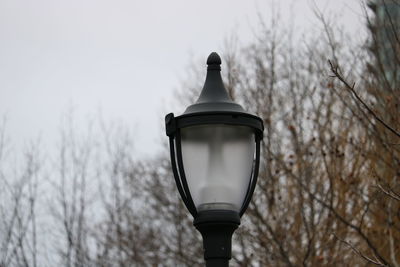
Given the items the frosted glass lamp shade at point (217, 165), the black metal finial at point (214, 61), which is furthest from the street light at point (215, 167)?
the black metal finial at point (214, 61)

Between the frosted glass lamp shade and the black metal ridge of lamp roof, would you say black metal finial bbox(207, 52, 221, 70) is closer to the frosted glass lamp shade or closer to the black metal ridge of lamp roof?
the black metal ridge of lamp roof

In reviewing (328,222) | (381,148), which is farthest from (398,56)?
(328,222)

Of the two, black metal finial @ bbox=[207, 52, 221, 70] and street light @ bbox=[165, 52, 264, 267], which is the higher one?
black metal finial @ bbox=[207, 52, 221, 70]

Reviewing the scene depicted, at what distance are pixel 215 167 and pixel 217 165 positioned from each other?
15 millimetres

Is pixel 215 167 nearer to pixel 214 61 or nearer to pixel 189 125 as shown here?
pixel 189 125

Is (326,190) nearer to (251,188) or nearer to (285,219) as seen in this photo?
(285,219)

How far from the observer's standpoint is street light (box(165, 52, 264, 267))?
4.37 m

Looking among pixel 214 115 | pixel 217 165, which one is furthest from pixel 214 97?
pixel 217 165

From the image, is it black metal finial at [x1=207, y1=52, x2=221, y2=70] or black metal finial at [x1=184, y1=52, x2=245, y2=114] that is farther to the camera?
black metal finial at [x1=207, y1=52, x2=221, y2=70]

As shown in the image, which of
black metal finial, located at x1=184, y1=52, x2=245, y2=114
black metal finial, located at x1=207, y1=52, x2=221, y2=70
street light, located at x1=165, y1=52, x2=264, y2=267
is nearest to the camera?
street light, located at x1=165, y1=52, x2=264, y2=267


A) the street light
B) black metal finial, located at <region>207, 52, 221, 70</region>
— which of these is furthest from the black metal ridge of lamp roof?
black metal finial, located at <region>207, 52, 221, 70</region>

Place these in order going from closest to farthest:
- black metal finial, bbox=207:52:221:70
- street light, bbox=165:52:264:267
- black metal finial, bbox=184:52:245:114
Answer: street light, bbox=165:52:264:267 < black metal finial, bbox=184:52:245:114 < black metal finial, bbox=207:52:221:70

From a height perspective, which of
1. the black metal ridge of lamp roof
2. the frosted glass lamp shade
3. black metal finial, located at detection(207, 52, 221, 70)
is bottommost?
the frosted glass lamp shade

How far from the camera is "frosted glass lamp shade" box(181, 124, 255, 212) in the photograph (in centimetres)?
438
